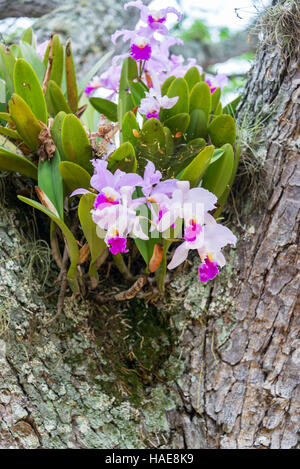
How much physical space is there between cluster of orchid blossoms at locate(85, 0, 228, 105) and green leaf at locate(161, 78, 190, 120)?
3cm

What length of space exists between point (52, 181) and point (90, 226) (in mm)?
162

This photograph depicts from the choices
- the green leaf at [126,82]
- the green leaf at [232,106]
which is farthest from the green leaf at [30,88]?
the green leaf at [232,106]

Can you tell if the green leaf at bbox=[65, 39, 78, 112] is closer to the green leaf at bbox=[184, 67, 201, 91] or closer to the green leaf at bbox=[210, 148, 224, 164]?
the green leaf at bbox=[184, 67, 201, 91]

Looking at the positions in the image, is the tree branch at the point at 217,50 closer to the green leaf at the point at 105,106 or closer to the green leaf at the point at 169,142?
the green leaf at the point at 105,106

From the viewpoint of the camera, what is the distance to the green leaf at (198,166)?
1.01 meters

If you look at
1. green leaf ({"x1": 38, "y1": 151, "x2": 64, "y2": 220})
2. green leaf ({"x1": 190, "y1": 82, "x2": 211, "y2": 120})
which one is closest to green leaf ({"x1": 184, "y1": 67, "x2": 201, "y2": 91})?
green leaf ({"x1": 190, "y1": 82, "x2": 211, "y2": 120})

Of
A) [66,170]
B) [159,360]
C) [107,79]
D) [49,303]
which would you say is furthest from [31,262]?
[107,79]

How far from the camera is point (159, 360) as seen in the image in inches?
48.4

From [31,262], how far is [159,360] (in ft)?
1.44
